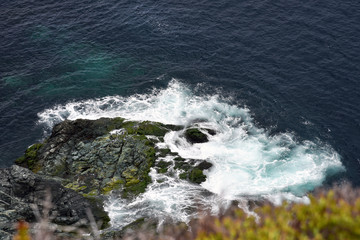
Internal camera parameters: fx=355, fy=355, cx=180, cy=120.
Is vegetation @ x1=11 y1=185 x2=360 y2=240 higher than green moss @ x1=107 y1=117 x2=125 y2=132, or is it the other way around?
vegetation @ x1=11 y1=185 x2=360 y2=240

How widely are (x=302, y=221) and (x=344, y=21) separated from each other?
7814 centimetres

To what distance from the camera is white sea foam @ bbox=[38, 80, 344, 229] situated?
50281mm

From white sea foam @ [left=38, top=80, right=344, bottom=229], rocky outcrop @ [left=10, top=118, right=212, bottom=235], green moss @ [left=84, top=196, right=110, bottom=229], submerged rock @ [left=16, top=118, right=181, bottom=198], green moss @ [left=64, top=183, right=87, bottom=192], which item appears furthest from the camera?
submerged rock @ [left=16, top=118, right=181, bottom=198]

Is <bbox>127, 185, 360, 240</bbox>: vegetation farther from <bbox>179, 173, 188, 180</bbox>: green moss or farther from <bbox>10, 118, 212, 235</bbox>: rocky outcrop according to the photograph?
<bbox>179, 173, 188, 180</bbox>: green moss

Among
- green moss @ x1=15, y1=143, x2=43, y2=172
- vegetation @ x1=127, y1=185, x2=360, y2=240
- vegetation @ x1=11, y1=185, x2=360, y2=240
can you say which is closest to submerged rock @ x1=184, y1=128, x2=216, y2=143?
green moss @ x1=15, y1=143, x2=43, y2=172

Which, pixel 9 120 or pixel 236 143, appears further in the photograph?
pixel 9 120

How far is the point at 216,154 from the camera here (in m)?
58.5

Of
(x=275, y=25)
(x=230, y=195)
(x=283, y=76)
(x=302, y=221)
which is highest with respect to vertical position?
(x=302, y=221)

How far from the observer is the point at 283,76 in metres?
71.9

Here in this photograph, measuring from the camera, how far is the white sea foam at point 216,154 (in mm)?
50281

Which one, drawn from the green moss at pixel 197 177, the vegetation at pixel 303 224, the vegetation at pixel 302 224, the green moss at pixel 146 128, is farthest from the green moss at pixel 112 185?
the vegetation at pixel 303 224

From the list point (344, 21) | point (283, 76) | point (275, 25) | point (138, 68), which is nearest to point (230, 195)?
point (283, 76)

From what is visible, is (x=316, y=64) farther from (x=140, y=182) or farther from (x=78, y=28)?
(x=78, y=28)

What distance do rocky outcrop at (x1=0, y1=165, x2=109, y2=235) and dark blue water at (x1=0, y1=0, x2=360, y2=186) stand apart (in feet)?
45.2
